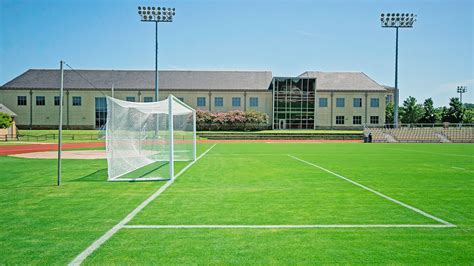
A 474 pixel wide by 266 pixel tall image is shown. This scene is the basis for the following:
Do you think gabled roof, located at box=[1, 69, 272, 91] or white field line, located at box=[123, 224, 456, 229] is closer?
white field line, located at box=[123, 224, 456, 229]

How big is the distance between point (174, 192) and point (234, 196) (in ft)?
5.43

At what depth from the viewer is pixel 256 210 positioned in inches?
297

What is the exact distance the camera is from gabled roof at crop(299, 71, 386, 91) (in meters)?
64.8

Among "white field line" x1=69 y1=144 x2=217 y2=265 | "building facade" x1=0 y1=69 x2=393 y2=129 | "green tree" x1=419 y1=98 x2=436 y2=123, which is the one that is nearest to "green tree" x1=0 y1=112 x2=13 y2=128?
"building facade" x1=0 y1=69 x2=393 y2=129

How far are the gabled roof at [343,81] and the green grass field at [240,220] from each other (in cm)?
Result: 5489

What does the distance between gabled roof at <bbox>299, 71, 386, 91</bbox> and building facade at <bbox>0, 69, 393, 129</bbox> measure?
0.18 meters

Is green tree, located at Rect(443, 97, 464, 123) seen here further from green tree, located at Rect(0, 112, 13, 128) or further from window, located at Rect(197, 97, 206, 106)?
green tree, located at Rect(0, 112, 13, 128)

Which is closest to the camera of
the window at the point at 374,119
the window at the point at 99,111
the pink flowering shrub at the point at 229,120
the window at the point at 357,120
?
the pink flowering shrub at the point at 229,120

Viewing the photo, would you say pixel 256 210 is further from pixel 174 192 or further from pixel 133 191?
pixel 133 191

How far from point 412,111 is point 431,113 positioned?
4113 millimetres

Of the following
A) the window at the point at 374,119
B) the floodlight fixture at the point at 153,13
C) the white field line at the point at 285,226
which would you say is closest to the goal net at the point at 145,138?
the white field line at the point at 285,226

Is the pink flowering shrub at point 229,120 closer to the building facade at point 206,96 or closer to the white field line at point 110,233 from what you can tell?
the building facade at point 206,96

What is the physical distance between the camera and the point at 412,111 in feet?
248

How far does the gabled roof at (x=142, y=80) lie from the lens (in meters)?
62.4
